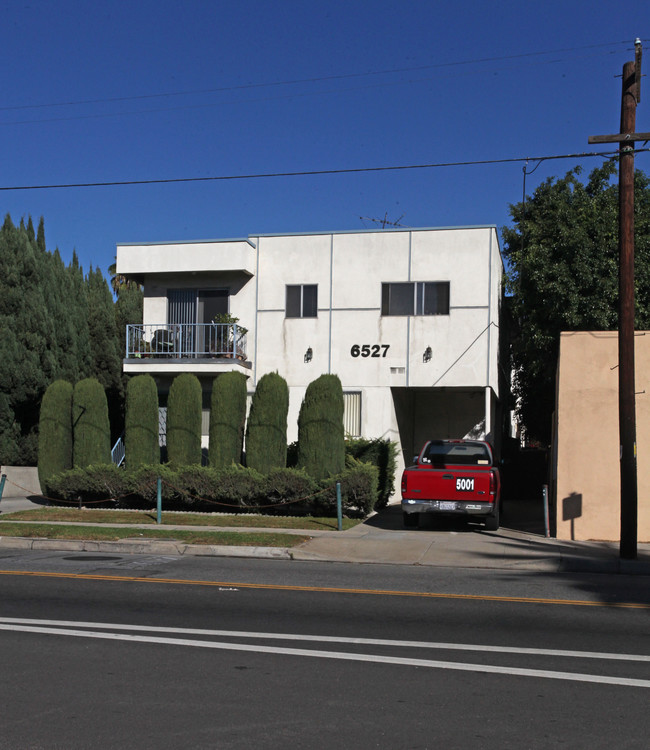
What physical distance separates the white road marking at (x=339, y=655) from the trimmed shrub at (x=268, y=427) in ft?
41.1

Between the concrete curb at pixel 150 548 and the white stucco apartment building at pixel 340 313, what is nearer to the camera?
the concrete curb at pixel 150 548

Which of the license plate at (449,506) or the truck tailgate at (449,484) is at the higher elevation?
the truck tailgate at (449,484)

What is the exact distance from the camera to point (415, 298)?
77.0 feet

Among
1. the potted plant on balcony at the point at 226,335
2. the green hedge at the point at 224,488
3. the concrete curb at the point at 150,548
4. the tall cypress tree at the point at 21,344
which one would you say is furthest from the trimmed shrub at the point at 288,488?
the tall cypress tree at the point at 21,344

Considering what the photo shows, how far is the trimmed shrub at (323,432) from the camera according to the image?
66.3ft

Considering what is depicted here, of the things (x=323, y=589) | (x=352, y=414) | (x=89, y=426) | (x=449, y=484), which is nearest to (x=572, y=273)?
(x=352, y=414)

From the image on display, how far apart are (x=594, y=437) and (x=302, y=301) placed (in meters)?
10.6

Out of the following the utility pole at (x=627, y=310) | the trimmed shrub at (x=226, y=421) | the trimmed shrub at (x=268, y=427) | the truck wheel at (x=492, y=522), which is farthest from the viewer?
the trimmed shrub at (x=226, y=421)

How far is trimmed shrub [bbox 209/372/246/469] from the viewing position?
2134cm

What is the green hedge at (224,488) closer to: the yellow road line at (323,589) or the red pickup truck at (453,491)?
the red pickup truck at (453,491)

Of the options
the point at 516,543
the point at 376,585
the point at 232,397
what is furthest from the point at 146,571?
the point at 232,397

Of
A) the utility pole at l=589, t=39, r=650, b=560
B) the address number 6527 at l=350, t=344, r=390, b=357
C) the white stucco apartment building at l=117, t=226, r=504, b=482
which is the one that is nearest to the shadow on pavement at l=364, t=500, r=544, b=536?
the white stucco apartment building at l=117, t=226, r=504, b=482

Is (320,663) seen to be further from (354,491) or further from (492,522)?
(354,491)

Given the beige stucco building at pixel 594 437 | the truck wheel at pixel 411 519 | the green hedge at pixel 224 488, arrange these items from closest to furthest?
the beige stucco building at pixel 594 437 → the truck wheel at pixel 411 519 → the green hedge at pixel 224 488
